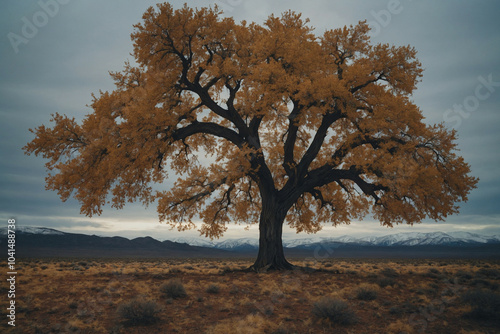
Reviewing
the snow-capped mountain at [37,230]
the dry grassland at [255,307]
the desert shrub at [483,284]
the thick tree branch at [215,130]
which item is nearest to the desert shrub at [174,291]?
the dry grassland at [255,307]

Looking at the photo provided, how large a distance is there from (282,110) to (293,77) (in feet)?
15.0

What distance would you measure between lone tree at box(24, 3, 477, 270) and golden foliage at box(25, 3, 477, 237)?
0.05 m

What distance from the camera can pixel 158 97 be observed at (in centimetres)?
1562

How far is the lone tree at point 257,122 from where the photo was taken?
14.2 m

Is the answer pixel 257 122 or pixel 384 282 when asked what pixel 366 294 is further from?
pixel 257 122

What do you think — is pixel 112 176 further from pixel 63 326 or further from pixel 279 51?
pixel 279 51

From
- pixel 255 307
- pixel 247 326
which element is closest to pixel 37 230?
pixel 255 307

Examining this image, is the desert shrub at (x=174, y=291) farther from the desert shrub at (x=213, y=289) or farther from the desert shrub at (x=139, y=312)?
the desert shrub at (x=139, y=312)

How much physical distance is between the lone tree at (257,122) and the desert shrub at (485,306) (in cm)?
461

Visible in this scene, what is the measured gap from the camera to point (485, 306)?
8.65 metres

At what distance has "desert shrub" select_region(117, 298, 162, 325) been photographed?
843cm

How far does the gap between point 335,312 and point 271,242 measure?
25.6ft

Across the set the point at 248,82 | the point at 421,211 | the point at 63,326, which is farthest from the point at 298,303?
the point at 248,82

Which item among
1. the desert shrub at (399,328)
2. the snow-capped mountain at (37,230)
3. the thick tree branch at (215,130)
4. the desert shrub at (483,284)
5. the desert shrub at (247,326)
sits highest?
the thick tree branch at (215,130)
